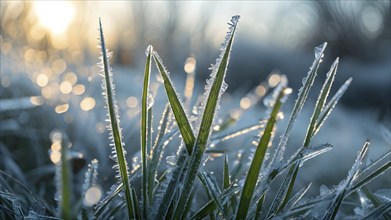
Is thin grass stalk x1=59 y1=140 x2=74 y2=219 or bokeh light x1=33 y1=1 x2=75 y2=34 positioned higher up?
bokeh light x1=33 y1=1 x2=75 y2=34

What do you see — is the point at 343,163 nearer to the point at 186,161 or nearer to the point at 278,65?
the point at 186,161

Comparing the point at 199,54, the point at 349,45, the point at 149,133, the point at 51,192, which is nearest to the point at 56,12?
the point at 51,192

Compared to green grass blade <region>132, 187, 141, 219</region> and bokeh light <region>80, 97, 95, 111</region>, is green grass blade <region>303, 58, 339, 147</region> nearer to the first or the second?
green grass blade <region>132, 187, 141, 219</region>

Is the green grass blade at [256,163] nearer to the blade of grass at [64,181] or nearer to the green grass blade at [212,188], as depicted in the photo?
the green grass blade at [212,188]

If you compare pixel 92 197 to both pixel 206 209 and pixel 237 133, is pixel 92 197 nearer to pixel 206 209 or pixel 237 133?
pixel 206 209

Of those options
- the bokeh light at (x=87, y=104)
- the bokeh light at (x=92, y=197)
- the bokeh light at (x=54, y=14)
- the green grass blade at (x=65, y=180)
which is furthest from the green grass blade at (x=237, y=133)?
the bokeh light at (x=54, y=14)

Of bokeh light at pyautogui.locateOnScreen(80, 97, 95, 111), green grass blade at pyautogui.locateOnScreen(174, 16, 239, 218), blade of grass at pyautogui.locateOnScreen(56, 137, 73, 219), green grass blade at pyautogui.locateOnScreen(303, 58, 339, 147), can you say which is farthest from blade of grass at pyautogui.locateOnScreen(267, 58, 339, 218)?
bokeh light at pyautogui.locateOnScreen(80, 97, 95, 111)
